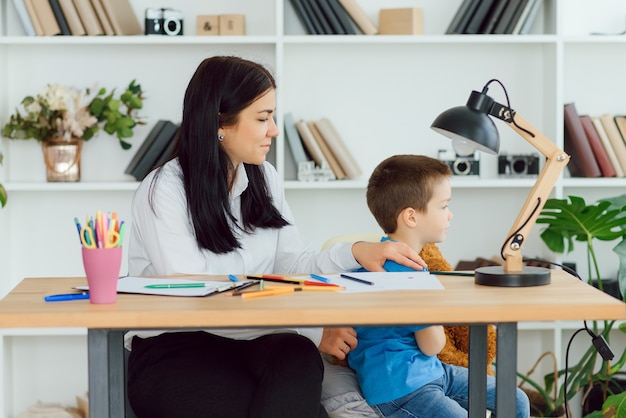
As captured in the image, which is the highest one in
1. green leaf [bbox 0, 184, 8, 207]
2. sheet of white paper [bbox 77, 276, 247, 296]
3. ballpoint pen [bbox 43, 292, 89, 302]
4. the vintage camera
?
the vintage camera

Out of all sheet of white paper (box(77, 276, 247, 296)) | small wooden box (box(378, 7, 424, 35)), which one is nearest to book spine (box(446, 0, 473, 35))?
small wooden box (box(378, 7, 424, 35))

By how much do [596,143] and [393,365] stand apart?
1.93 metres

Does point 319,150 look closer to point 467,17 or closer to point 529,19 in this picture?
point 467,17

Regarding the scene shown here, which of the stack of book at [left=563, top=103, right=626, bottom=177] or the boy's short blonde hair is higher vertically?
the stack of book at [left=563, top=103, right=626, bottom=177]

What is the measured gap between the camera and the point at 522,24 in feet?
11.3

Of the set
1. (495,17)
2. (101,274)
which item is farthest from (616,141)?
(101,274)

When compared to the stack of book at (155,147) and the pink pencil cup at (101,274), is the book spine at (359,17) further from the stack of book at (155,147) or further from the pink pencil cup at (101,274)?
the pink pencil cup at (101,274)

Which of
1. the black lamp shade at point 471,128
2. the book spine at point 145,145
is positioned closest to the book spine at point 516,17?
the book spine at point 145,145

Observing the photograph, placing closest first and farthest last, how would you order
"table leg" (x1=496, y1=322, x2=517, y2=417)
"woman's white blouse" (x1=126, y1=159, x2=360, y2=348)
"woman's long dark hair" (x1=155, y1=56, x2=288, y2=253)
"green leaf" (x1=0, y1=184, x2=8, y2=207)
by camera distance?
"table leg" (x1=496, y1=322, x2=517, y2=417), "woman's white blouse" (x1=126, y1=159, x2=360, y2=348), "woman's long dark hair" (x1=155, y1=56, x2=288, y2=253), "green leaf" (x1=0, y1=184, x2=8, y2=207)

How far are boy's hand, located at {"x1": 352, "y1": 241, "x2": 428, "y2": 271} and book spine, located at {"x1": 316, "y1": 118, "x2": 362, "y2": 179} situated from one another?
4.66 ft

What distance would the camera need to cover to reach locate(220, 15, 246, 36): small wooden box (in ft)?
11.3

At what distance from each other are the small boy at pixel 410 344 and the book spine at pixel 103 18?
1.62 meters

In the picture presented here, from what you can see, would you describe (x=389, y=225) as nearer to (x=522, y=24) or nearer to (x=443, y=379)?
(x=443, y=379)

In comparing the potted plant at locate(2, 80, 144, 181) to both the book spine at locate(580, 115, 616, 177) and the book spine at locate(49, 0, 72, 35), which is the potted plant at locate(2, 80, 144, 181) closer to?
the book spine at locate(49, 0, 72, 35)
